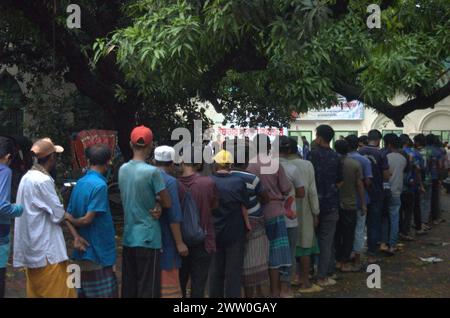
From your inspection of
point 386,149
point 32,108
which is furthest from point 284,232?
point 32,108

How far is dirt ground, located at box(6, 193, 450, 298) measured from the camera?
6.41 m

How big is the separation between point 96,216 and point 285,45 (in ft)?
7.99

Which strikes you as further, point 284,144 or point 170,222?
point 284,144

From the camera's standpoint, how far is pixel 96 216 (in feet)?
14.9

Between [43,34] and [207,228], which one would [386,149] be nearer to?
[207,228]

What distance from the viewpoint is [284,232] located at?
5824mm

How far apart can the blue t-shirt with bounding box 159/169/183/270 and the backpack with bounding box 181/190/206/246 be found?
0.28 ft

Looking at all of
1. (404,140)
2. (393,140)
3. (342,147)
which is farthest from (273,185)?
(404,140)

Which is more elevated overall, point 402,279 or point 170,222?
point 170,222

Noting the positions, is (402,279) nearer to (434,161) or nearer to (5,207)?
(434,161)

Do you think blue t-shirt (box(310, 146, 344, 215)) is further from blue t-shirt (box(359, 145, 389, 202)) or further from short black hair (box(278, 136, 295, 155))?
blue t-shirt (box(359, 145, 389, 202))

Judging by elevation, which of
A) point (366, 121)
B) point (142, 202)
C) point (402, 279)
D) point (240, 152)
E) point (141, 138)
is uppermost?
point (366, 121)

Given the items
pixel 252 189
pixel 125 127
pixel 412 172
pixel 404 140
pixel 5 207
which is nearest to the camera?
pixel 5 207

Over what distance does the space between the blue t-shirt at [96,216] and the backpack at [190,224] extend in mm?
656
